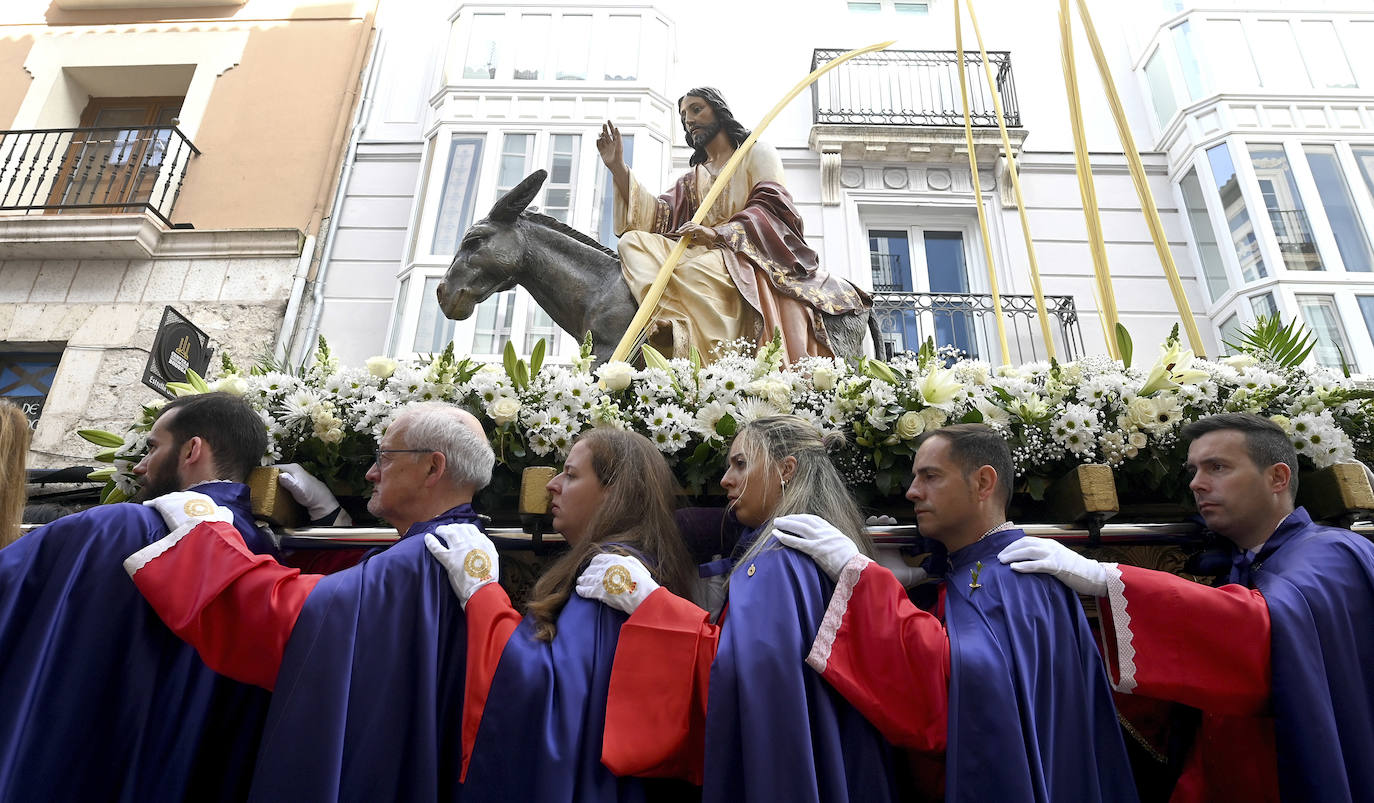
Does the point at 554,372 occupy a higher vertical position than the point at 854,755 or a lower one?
higher

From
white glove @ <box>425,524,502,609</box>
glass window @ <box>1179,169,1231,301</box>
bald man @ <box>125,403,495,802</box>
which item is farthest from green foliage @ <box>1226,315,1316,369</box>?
glass window @ <box>1179,169,1231,301</box>

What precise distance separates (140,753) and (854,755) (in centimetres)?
179

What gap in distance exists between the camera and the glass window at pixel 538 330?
9672 mm

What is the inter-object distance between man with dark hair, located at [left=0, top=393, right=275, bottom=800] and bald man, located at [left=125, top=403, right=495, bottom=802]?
0.09 metres

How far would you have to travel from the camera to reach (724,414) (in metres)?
3.00

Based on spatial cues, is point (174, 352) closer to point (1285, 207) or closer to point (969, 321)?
point (969, 321)

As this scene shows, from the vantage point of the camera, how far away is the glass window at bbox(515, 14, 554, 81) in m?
11.6

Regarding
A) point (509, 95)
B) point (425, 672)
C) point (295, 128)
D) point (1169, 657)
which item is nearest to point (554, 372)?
point (425, 672)

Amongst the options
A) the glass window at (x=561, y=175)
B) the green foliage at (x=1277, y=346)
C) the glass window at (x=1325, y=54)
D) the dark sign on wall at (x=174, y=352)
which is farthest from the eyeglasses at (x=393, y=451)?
the glass window at (x=1325, y=54)

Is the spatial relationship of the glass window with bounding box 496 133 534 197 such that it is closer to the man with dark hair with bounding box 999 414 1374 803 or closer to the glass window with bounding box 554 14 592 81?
the glass window with bounding box 554 14 592 81

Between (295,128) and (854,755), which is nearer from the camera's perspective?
(854,755)

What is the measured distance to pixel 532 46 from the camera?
466 inches

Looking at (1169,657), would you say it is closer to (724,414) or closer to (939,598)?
(939,598)

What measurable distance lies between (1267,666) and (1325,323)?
9291 millimetres
